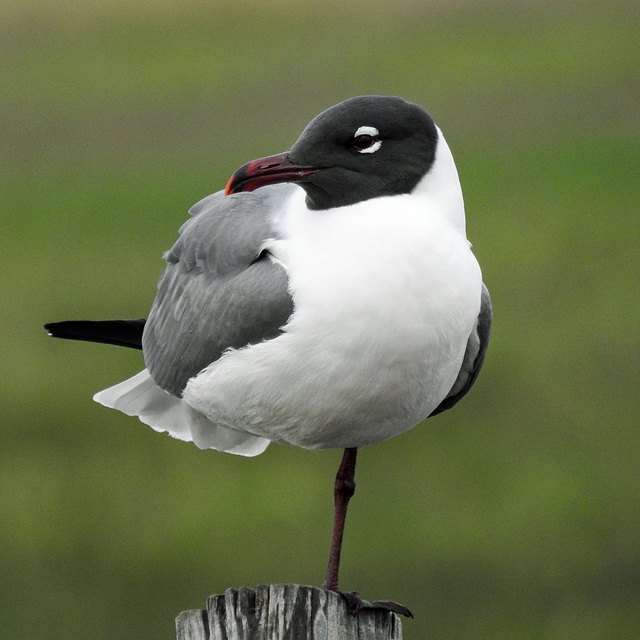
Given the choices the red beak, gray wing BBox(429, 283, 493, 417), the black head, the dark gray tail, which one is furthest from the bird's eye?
the dark gray tail

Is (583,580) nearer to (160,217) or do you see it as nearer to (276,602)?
(276,602)

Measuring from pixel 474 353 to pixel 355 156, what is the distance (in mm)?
876

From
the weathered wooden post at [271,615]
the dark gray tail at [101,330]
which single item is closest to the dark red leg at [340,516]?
the weathered wooden post at [271,615]

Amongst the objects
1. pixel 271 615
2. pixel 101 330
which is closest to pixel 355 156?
pixel 271 615

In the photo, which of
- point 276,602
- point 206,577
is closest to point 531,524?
point 206,577

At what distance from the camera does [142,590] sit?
10070mm

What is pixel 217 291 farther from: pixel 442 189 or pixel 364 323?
pixel 442 189

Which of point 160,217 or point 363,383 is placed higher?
point 363,383

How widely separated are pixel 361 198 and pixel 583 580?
6.32 meters

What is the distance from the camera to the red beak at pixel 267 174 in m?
4.35

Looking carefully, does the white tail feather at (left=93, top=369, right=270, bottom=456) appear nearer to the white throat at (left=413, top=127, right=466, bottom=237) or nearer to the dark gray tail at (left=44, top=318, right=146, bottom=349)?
the dark gray tail at (left=44, top=318, right=146, bottom=349)

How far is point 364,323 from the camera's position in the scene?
4.22m

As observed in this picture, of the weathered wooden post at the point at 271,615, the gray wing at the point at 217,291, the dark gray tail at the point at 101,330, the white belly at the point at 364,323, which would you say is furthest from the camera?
the dark gray tail at the point at 101,330

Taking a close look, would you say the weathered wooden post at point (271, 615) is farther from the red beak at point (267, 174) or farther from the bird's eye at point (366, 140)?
the bird's eye at point (366, 140)
